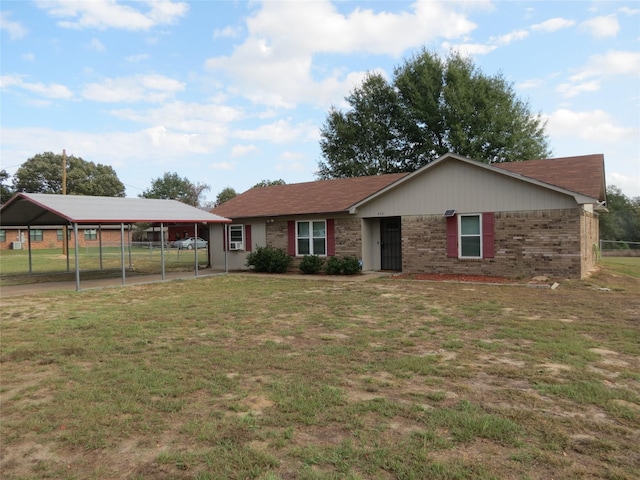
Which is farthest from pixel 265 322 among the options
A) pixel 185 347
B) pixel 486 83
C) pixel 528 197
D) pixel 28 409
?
pixel 486 83

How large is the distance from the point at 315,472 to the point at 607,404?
2.86 meters

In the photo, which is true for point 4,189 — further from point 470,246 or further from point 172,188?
point 470,246

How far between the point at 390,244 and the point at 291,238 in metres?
4.13

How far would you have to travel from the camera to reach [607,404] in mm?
3953

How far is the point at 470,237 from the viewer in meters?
14.5

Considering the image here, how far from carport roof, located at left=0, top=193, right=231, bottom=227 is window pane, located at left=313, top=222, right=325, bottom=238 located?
3.64 m

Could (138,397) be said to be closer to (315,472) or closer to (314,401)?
(314,401)

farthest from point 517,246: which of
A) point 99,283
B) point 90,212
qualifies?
point 99,283

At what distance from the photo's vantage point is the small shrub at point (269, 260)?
57.5 ft

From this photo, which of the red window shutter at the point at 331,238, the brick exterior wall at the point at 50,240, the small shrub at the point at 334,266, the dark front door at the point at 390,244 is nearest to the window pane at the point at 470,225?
the dark front door at the point at 390,244

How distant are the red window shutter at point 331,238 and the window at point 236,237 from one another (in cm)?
454

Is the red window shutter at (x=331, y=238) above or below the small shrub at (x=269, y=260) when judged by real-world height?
above

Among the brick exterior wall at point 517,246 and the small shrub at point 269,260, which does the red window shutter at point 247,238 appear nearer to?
the small shrub at point 269,260

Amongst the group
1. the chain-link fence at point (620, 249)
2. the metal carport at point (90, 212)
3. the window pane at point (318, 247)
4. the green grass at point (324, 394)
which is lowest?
the chain-link fence at point (620, 249)
